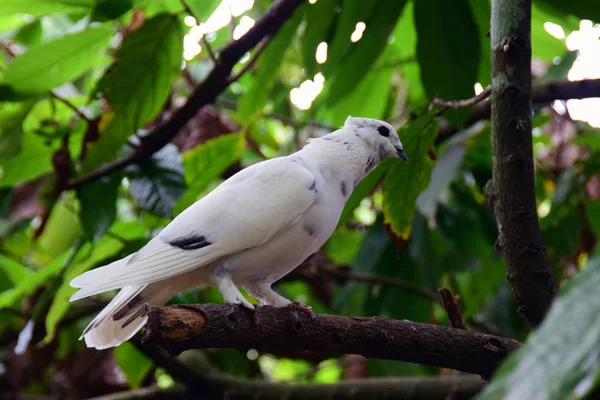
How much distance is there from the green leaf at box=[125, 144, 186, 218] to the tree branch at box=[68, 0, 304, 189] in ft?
0.18

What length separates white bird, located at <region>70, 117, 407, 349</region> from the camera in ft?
7.84

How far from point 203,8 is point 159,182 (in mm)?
802

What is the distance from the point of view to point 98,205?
131 inches

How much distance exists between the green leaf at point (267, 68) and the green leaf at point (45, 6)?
0.83m

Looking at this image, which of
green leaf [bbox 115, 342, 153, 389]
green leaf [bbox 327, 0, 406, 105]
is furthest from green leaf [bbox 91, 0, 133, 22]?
green leaf [bbox 115, 342, 153, 389]

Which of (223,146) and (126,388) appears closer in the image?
(223,146)

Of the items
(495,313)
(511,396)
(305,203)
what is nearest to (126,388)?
(495,313)

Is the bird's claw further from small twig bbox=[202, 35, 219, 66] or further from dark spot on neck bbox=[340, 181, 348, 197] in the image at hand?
small twig bbox=[202, 35, 219, 66]

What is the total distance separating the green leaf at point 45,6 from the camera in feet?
10.5

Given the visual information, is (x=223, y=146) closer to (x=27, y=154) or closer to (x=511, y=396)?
(x=27, y=154)

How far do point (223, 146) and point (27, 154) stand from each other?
102cm

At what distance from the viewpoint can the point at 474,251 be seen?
4637 millimetres

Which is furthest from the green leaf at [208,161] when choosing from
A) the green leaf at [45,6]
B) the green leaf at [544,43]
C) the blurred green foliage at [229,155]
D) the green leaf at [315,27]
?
the green leaf at [544,43]

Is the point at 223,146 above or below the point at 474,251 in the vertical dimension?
above
